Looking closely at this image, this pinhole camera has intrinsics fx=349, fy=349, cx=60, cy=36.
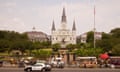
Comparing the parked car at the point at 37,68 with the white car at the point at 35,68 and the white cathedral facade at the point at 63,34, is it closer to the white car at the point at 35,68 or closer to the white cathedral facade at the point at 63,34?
the white car at the point at 35,68

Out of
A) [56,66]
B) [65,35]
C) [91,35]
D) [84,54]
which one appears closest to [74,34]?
[65,35]

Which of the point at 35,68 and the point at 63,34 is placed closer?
the point at 35,68

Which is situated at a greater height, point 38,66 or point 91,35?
point 91,35

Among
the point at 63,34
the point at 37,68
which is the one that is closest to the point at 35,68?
the point at 37,68

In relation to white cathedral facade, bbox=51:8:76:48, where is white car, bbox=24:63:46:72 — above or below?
below

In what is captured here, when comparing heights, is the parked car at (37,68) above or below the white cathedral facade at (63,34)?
below

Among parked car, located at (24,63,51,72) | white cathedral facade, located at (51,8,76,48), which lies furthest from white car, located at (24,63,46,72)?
white cathedral facade, located at (51,8,76,48)

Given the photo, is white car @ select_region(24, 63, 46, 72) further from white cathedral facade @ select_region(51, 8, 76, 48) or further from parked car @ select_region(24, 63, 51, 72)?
white cathedral facade @ select_region(51, 8, 76, 48)

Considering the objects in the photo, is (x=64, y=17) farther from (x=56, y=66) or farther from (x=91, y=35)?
(x=56, y=66)

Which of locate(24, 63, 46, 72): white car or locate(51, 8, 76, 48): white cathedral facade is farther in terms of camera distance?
locate(51, 8, 76, 48): white cathedral facade

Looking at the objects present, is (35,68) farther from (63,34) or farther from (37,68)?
(63,34)

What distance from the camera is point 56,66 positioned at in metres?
50.5

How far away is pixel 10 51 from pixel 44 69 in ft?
179

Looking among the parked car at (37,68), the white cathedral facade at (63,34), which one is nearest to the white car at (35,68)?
the parked car at (37,68)
